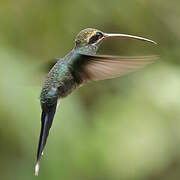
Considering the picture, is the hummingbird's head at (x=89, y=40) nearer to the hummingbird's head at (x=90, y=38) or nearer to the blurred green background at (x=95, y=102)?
Answer: the hummingbird's head at (x=90, y=38)

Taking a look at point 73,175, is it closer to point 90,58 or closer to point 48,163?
point 48,163

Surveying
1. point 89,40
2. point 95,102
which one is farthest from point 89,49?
point 95,102

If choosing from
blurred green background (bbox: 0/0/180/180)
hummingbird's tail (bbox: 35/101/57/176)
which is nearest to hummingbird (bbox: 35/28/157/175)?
hummingbird's tail (bbox: 35/101/57/176)

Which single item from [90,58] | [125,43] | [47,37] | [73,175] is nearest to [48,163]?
[73,175]

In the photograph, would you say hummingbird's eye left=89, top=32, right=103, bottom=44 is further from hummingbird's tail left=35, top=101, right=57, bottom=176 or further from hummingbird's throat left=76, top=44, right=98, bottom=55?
hummingbird's tail left=35, top=101, right=57, bottom=176

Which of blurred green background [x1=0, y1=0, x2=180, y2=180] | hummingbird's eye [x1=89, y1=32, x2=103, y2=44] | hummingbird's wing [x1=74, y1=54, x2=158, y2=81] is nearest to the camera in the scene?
hummingbird's wing [x1=74, y1=54, x2=158, y2=81]

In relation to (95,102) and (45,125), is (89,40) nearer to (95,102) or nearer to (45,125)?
(45,125)
